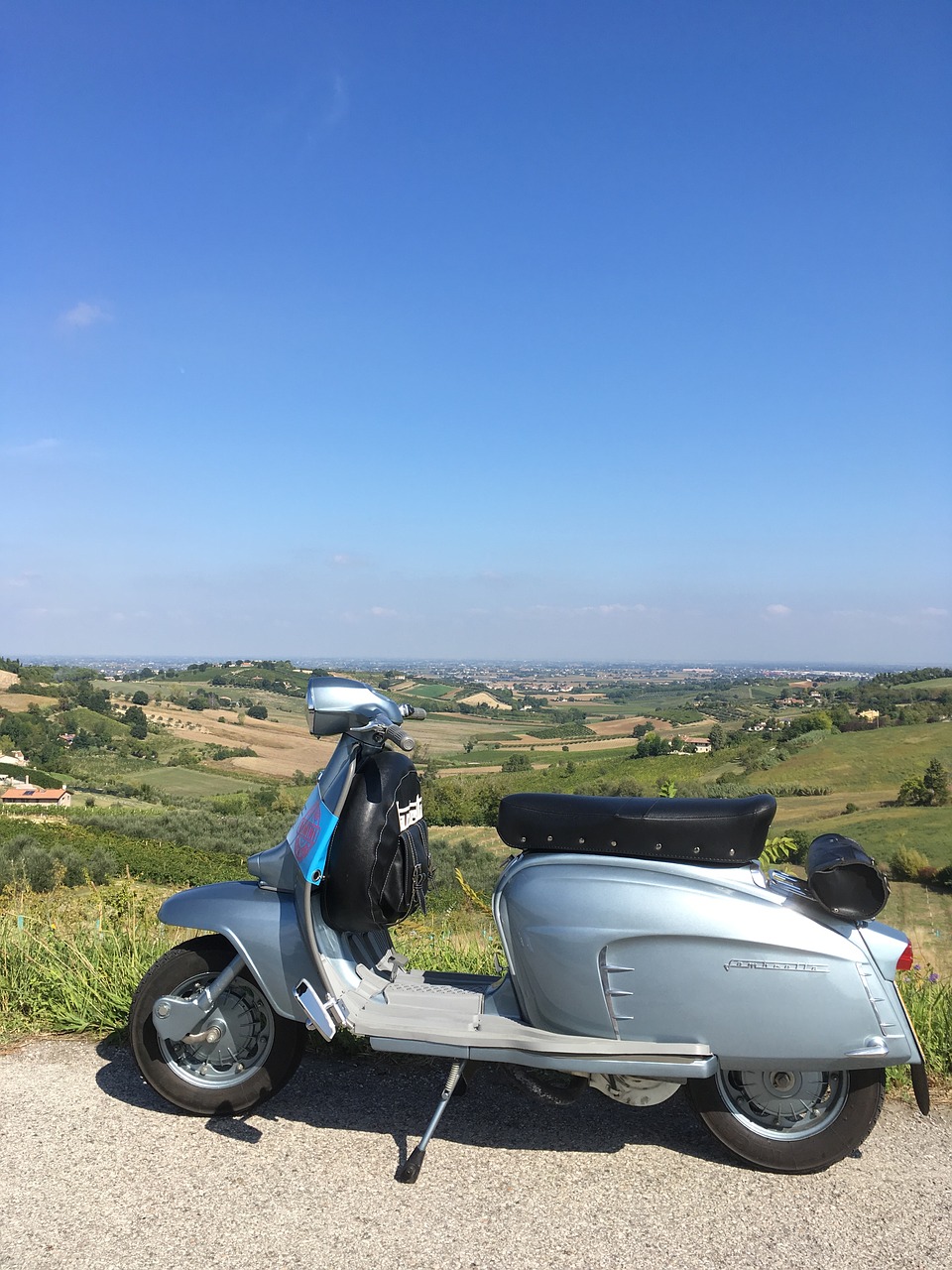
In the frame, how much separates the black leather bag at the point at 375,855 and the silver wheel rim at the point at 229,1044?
17.8 inches

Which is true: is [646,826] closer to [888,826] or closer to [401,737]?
[401,737]

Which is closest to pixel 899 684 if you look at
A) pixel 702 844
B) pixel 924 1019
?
pixel 924 1019

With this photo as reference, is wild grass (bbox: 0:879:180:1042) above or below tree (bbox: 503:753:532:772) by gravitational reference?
above

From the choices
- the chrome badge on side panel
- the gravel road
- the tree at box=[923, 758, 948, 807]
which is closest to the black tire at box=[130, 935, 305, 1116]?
the gravel road

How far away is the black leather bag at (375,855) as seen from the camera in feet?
10.5

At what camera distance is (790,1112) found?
2.92 m

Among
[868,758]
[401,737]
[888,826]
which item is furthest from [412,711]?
[868,758]

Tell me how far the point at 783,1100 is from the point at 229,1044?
1.98m

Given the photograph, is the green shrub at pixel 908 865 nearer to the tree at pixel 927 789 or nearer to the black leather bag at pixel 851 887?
the tree at pixel 927 789

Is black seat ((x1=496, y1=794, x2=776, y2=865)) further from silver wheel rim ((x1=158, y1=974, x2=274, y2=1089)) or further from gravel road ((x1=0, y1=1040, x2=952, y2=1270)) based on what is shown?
silver wheel rim ((x1=158, y1=974, x2=274, y2=1089))

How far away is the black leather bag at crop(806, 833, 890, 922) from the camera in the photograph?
278 centimetres

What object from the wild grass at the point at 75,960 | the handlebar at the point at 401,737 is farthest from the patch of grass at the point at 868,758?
the handlebar at the point at 401,737

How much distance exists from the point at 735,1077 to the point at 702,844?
2.64 feet

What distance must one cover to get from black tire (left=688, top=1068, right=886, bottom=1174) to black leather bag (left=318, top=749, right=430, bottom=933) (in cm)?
121
